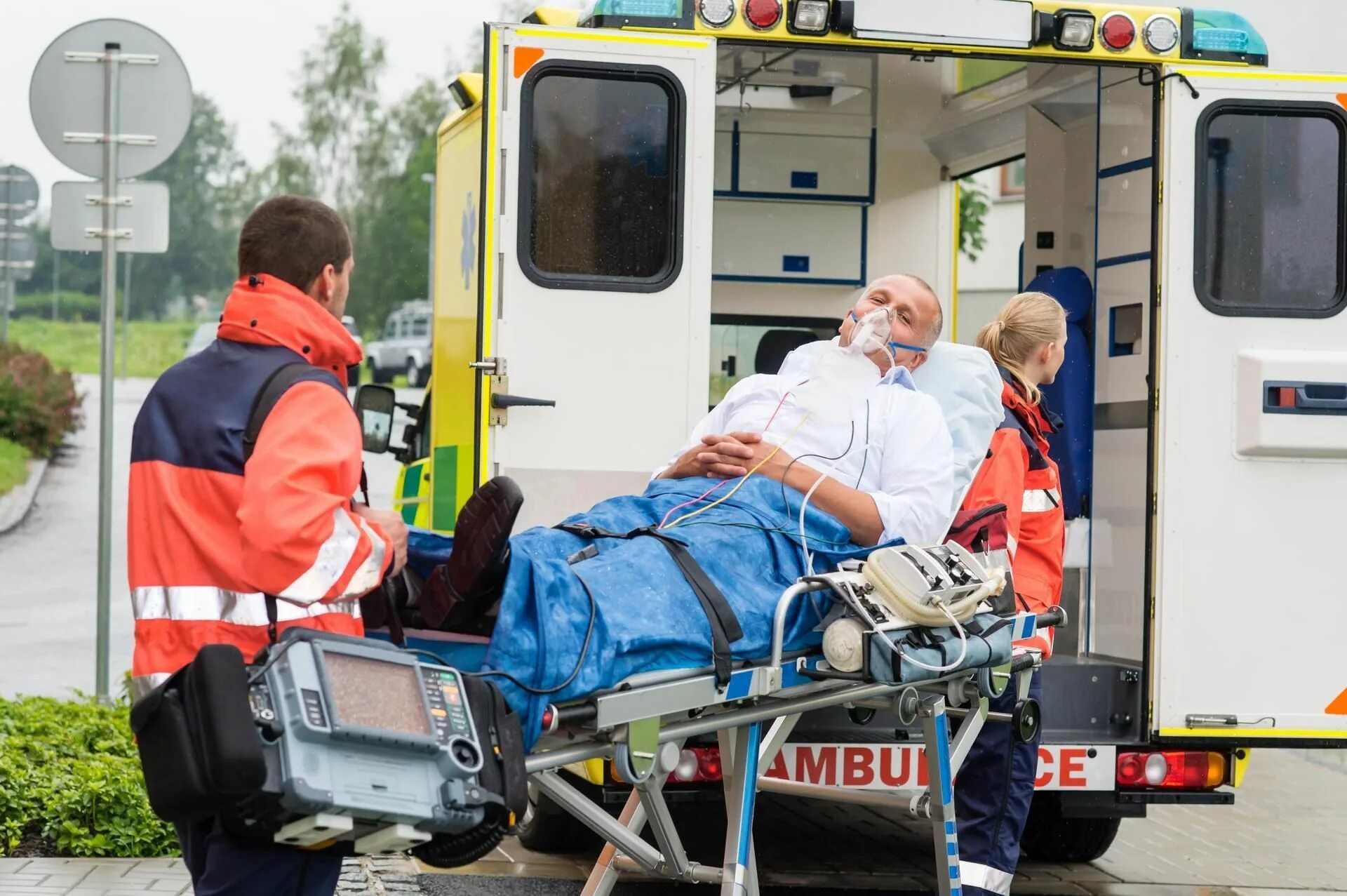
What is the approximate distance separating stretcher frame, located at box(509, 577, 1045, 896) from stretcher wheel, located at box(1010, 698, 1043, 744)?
0.04 metres

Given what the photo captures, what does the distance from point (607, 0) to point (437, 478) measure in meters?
2.18

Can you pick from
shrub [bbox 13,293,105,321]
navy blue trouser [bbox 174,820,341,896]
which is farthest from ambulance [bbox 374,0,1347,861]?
shrub [bbox 13,293,105,321]

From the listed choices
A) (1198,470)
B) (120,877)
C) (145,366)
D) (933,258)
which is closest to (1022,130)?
(933,258)

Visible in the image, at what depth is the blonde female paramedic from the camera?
190 inches

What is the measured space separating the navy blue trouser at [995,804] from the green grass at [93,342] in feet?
130

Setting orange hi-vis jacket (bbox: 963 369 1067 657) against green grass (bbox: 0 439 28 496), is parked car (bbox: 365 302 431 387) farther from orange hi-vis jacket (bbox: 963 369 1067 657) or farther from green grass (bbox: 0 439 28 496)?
orange hi-vis jacket (bbox: 963 369 1067 657)

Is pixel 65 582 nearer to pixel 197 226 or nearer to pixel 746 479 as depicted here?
pixel 746 479

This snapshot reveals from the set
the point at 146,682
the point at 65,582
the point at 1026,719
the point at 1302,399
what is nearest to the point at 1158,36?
the point at 1302,399

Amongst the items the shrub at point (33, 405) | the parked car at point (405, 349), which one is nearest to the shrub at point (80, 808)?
the shrub at point (33, 405)

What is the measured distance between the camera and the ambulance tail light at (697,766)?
5.12 metres

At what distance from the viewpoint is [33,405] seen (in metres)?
23.8

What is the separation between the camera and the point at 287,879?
10.6ft

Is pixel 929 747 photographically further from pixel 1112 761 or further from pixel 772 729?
pixel 1112 761

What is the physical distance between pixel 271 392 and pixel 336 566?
0.32 metres
